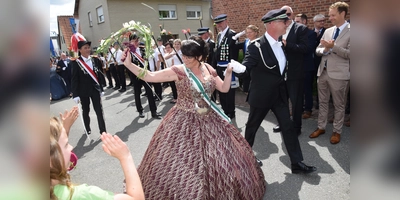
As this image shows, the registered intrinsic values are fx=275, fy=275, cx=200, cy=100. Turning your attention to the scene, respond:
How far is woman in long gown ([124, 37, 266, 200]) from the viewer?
2.47 metres

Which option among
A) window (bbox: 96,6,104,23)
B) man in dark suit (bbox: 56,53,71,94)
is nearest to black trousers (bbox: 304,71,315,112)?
man in dark suit (bbox: 56,53,71,94)

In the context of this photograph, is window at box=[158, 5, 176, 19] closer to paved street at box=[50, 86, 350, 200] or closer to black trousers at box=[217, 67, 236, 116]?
paved street at box=[50, 86, 350, 200]

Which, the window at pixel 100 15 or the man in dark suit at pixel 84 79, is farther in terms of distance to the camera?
the window at pixel 100 15

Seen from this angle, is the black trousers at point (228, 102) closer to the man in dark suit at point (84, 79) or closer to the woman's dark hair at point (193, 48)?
the man in dark suit at point (84, 79)

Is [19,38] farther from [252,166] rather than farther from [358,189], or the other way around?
[252,166]

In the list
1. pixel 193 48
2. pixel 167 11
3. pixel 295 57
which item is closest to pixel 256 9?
pixel 295 57

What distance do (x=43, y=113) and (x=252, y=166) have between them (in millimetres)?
2464

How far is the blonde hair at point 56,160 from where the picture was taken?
1.09 metres

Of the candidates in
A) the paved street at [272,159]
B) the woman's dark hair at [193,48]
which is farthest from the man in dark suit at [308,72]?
the woman's dark hair at [193,48]

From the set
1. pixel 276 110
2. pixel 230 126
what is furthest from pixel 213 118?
pixel 276 110

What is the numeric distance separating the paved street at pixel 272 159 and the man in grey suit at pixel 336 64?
1.51 feet

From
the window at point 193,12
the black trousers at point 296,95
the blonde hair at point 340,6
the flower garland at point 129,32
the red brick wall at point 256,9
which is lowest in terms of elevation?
the black trousers at point 296,95

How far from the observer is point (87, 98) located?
207 inches

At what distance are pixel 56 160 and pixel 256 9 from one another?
341 inches
